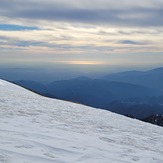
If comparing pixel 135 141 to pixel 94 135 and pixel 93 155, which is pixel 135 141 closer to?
pixel 94 135

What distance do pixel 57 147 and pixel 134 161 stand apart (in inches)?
106

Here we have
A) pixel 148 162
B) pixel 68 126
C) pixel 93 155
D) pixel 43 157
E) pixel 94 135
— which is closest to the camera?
pixel 43 157

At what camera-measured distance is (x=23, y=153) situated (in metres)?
8.30

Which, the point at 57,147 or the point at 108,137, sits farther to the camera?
the point at 108,137

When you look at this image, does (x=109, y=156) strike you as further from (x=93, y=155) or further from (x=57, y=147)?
(x=57, y=147)

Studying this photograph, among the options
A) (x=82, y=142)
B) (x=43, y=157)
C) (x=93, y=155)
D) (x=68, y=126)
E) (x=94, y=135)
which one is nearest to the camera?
(x=43, y=157)

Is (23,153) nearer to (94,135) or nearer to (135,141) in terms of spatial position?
(94,135)

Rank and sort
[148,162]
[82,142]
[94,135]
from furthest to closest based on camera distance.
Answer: [94,135] → [82,142] → [148,162]

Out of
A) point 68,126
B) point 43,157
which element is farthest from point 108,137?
point 43,157

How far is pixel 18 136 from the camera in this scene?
1055cm

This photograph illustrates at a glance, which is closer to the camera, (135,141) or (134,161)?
(134,161)

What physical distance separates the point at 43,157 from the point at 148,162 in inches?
162

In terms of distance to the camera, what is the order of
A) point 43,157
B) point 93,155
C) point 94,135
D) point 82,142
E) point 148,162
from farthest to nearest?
point 94,135 → point 82,142 → point 148,162 → point 93,155 → point 43,157

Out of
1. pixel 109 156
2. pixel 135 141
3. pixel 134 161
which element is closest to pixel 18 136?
pixel 109 156
